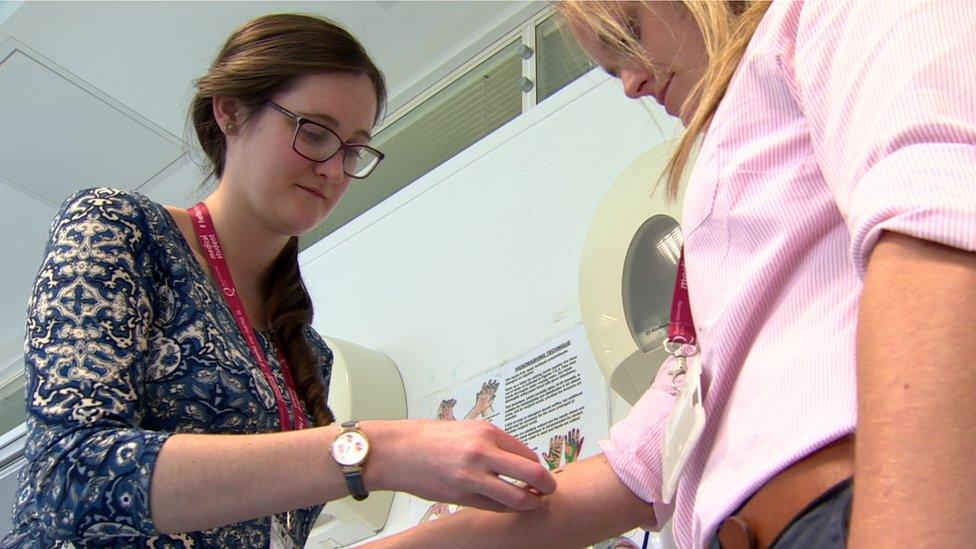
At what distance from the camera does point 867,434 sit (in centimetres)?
50

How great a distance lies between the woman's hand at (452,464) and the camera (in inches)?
38.7

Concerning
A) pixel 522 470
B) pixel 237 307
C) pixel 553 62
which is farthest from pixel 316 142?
pixel 553 62

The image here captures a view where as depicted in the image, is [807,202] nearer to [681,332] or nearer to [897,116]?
[897,116]

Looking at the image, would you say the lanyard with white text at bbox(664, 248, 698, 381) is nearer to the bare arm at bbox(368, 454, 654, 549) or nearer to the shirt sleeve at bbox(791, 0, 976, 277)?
the bare arm at bbox(368, 454, 654, 549)

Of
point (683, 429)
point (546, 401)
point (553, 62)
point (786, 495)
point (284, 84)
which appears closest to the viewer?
point (786, 495)

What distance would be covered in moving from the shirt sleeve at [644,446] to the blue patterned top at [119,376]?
43 centimetres

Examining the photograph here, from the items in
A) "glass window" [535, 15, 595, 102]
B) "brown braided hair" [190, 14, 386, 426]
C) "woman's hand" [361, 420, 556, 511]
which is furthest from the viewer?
"glass window" [535, 15, 595, 102]

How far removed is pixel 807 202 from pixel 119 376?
732mm

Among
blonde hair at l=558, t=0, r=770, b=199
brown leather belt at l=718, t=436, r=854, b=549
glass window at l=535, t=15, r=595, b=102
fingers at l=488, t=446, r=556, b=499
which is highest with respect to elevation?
glass window at l=535, t=15, r=595, b=102

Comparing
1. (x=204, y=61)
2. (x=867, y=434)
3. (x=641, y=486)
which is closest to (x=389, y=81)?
(x=204, y=61)

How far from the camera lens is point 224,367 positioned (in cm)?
116

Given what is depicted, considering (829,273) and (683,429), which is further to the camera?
(683,429)

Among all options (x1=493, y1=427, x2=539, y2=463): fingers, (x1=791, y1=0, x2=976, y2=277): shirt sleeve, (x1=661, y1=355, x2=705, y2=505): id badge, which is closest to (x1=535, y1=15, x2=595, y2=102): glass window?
(x1=493, y1=427, x2=539, y2=463): fingers

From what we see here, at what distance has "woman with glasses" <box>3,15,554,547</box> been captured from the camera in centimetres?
99
